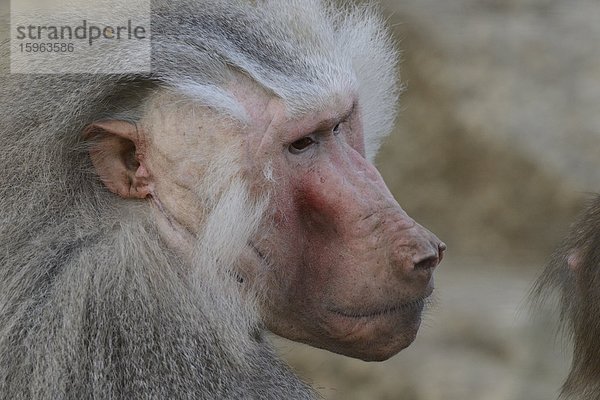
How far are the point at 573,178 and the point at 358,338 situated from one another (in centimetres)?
287

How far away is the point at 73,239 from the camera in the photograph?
7.54 ft

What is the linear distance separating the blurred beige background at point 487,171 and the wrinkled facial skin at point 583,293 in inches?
70.8

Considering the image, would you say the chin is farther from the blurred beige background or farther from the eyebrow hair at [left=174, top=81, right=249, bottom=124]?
the blurred beige background

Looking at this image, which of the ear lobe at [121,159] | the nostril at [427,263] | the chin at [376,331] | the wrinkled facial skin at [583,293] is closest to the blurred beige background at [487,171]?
the wrinkled facial skin at [583,293]

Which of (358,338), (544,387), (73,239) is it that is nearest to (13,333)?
(73,239)

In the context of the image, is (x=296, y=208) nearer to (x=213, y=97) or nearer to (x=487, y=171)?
(x=213, y=97)

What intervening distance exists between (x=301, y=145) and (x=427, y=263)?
15.5 inches

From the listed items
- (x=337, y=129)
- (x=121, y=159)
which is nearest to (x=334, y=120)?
(x=337, y=129)

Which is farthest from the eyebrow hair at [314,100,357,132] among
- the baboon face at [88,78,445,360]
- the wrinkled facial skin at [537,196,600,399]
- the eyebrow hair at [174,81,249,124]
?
the wrinkled facial skin at [537,196,600,399]

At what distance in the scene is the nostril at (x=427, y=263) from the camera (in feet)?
7.88

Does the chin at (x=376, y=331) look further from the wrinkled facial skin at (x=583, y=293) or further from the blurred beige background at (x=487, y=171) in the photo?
the blurred beige background at (x=487, y=171)

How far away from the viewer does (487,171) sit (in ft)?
17.1

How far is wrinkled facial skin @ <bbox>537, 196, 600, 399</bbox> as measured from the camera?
2.91 metres

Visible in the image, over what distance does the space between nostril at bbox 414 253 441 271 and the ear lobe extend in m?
0.62
